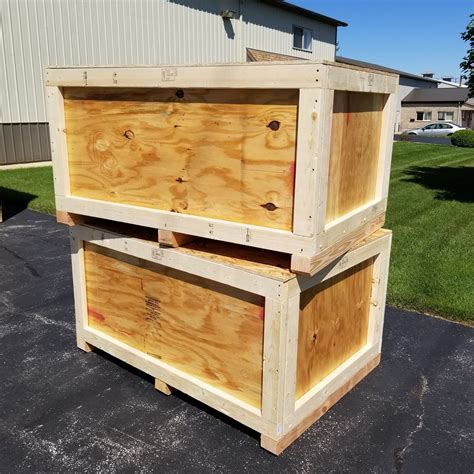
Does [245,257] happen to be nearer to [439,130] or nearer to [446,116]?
[439,130]

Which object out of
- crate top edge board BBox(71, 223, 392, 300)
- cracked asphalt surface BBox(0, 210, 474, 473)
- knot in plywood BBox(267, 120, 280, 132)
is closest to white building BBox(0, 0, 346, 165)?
cracked asphalt surface BBox(0, 210, 474, 473)

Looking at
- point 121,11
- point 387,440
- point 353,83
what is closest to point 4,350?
point 387,440

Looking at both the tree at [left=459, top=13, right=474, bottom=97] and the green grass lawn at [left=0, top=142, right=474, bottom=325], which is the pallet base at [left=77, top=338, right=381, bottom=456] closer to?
the green grass lawn at [left=0, top=142, right=474, bottom=325]

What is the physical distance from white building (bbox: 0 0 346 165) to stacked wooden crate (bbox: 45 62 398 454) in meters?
12.3

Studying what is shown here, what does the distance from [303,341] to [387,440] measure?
0.77 meters

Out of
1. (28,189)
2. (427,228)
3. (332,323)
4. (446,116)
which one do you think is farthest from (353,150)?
(446,116)

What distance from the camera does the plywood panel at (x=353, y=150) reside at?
8.73 feet

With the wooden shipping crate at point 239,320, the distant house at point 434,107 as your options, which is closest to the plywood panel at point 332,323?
the wooden shipping crate at point 239,320

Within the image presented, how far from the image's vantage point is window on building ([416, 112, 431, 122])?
48.8 m

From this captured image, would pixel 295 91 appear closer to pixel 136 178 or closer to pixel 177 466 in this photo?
pixel 136 178

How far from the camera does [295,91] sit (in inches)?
93.4

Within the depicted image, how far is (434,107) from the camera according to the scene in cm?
4838

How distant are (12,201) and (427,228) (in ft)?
25.9

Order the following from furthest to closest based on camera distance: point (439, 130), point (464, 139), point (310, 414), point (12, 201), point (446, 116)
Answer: point (446, 116) < point (439, 130) < point (464, 139) < point (12, 201) < point (310, 414)
